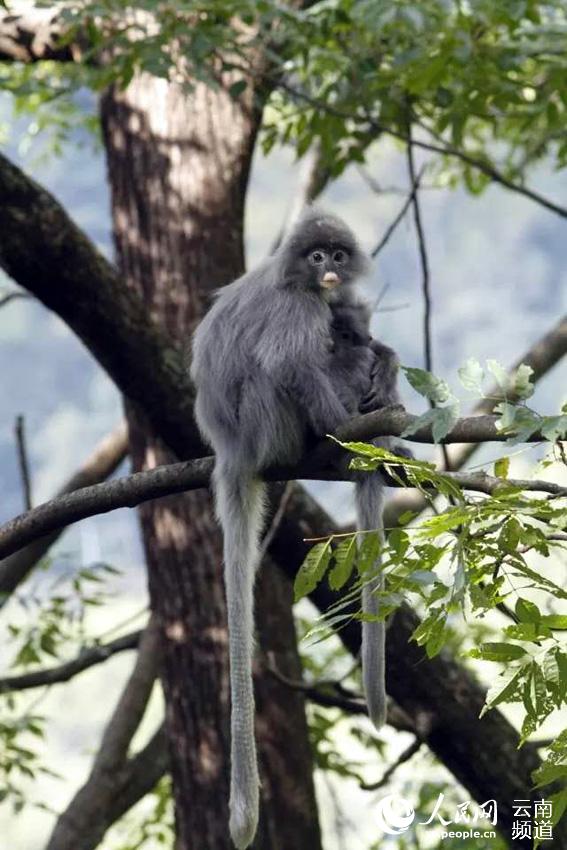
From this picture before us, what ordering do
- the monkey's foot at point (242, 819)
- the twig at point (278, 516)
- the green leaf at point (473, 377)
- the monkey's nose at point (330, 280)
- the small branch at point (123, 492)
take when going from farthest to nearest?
the twig at point (278, 516) < the monkey's nose at point (330, 280) < the small branch at point (123, 492) < the monkey's foot at point (242, 819) < the green leaf at point (473, 377)

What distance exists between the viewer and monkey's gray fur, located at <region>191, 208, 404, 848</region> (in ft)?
11.6

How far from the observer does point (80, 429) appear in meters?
21.0

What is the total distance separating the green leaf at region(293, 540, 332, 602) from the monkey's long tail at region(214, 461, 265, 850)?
66 centimetres

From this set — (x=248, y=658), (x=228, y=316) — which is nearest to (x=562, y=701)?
(x=248, y=658)

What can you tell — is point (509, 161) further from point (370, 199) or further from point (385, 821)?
point (370, 199)

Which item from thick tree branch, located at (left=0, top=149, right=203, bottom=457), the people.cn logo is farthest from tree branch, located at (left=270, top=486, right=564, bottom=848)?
thick tree branch, located at (left=0, top=149, right=203, bottom=457)

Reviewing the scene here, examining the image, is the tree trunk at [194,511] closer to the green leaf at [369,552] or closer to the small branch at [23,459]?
the small branch at [23,459]

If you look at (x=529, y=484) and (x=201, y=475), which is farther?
(x=201, y=475)

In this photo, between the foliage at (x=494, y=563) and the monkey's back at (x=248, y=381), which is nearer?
the foliage at (x=494, y=563)

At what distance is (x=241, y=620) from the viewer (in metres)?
3.12

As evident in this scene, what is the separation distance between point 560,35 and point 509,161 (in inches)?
93.7

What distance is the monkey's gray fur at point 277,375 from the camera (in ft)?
11.6

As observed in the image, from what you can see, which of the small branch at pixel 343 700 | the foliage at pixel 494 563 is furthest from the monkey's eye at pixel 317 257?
the foliage at pixel 494 563

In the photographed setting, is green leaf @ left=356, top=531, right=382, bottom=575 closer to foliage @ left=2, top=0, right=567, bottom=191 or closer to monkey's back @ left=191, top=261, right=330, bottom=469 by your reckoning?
monkey's back @ left=191, top=261, right=330, bottom=469
